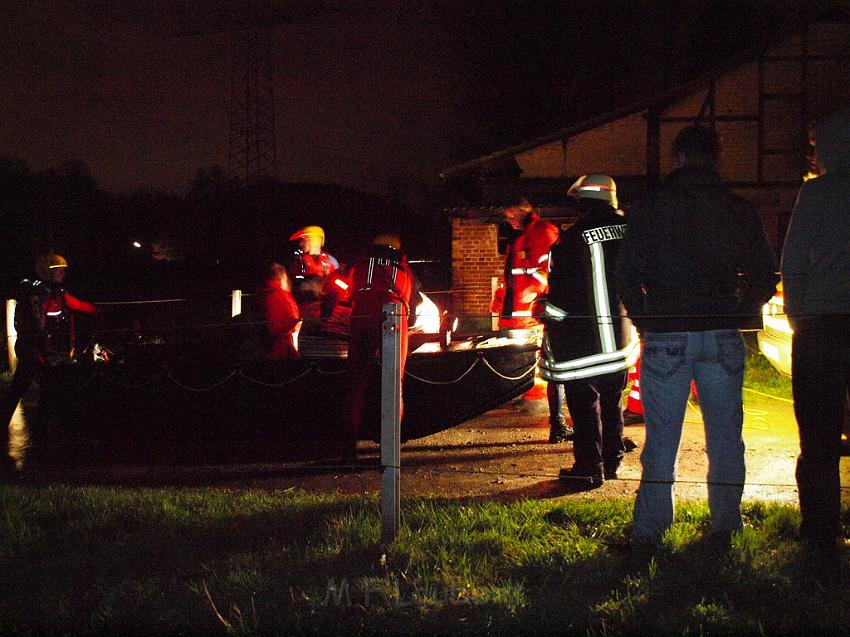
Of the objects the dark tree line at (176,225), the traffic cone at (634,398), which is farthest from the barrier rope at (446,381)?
the dark tree line at (176,225)

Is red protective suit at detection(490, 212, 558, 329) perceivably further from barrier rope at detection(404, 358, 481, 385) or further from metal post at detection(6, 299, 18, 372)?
metal post at detection(6, 299, 18, 372)

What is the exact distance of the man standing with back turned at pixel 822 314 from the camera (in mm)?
3697

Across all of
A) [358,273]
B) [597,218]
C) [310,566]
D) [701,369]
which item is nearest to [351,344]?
[358,273]

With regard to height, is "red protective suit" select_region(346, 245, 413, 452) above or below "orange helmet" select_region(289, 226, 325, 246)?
below

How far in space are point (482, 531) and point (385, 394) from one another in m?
1.00

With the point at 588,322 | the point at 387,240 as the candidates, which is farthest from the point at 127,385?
the point at 588,322

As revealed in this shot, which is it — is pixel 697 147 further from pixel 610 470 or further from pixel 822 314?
pixel 610 470

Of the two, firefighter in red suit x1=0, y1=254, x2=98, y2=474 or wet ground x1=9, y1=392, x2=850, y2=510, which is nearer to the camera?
wet ground x1=9, y1=392, x2=850, y2=510

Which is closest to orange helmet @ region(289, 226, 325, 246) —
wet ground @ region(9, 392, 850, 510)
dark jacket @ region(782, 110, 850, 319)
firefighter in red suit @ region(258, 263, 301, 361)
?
firefighter in red suit @ region(258, 263, 301, 361)

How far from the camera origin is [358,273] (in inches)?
250

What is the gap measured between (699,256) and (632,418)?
4218mm

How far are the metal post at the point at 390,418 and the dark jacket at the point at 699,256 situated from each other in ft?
3.68

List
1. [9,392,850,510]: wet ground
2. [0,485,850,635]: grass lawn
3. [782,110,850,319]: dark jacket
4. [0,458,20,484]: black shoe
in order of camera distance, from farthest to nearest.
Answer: [0,458,20,484]: black shoe, [9,392,850,510]: wet ground, [782,110,850,319]: dark jacket, [0,485,850,635]: grass lawn

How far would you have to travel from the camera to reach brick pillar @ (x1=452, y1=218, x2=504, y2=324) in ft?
58.9
